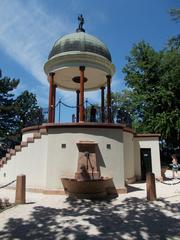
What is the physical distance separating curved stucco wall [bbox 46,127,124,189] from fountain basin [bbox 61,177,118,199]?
0.51 m

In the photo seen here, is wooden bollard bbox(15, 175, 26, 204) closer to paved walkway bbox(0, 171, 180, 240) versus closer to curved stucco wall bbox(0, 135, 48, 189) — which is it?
paved walkway bbox(0, 171, 180, 240)

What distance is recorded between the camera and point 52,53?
54.9ft

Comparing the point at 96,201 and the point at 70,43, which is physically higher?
the point at 70,43

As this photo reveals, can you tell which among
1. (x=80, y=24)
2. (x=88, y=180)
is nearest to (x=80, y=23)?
(x=80, y=24)

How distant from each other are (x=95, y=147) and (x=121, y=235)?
19.2 feet

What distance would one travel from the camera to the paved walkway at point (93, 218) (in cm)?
721

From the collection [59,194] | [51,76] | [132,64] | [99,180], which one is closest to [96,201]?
[99,180]

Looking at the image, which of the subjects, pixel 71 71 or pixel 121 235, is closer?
pixel 121 235

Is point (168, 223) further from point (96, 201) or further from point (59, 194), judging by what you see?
point (59, 194)

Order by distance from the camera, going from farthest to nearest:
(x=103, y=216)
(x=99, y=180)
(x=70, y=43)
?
(x=70, y=43) < (x=99, y=180) < (x=103, y=216)

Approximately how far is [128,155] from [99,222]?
7.85 m

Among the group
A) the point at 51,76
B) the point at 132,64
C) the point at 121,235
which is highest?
the point at 132,64

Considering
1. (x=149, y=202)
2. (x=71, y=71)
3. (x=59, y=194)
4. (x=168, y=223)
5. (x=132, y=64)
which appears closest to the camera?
(x=168, y=223)

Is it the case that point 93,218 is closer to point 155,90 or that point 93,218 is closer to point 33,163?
point 33,163
